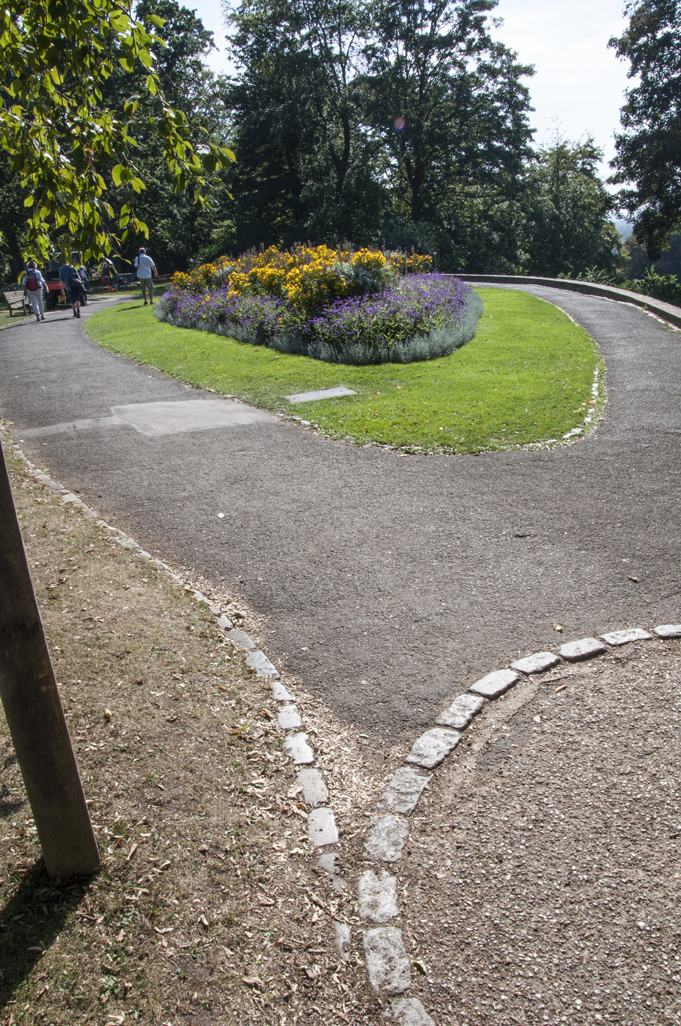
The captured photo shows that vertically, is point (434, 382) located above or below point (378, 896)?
above

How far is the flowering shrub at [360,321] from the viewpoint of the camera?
45.4 ft

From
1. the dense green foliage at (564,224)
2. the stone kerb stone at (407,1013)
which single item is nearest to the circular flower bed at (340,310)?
the stone kerb stone at (407,1013)

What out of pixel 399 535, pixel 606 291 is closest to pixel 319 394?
pixel 399 535

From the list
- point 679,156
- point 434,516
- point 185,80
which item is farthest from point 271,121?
point 434,516

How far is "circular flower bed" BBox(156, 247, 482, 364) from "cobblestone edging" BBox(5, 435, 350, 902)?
9325mm

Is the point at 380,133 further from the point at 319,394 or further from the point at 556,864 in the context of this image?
the point at 556,864

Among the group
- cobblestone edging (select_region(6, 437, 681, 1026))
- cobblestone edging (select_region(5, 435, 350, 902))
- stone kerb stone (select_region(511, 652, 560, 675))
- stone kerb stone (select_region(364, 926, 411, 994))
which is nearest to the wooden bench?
cobblestone edging (select_region(5, 435, 350, 902))

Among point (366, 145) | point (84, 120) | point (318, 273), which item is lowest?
point (318, 273)

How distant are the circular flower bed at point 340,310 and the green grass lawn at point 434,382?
44 cm

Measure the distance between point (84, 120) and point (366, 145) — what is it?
4606 centimetres

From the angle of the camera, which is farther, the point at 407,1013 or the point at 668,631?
the point at 668,631

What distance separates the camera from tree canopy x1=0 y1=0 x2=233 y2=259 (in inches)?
137

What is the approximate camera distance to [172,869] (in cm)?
293

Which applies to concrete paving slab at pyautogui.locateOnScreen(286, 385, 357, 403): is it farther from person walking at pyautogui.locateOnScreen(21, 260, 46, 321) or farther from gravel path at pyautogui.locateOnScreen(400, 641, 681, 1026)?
person walking at pyautogui.locateOnScreen(21, 260, 46, 321)
